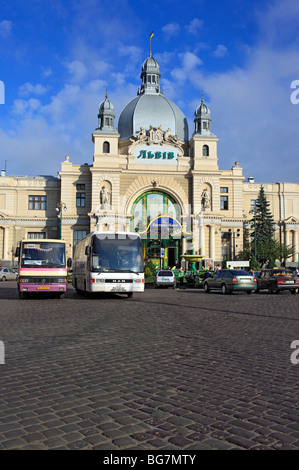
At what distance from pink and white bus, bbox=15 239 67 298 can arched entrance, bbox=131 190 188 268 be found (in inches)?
1327

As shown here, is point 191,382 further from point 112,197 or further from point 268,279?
point 112,197

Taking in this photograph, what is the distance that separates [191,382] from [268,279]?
68.9 ft

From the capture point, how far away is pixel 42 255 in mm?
19453

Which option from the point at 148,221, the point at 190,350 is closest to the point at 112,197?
the point at 148,221

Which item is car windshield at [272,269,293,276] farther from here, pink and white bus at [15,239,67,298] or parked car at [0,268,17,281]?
parked car at [0,268,17,281]

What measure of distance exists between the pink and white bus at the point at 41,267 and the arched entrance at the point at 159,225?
33706mm

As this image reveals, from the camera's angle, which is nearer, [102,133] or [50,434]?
[50,434]

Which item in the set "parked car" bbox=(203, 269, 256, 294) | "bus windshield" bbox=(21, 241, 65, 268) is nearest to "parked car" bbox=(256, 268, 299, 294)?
"parked car" bbox=(203, 269, 256, 294)

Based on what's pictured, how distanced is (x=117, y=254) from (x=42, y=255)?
3.42 m

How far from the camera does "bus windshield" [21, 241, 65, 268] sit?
19281 mm

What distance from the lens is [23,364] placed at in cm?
665

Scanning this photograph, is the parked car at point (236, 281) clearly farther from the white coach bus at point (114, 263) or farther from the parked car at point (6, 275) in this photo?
the parked car at point (6, 275)

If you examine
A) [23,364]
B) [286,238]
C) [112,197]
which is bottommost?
[23,364]

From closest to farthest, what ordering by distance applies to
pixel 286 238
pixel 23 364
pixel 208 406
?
1. pixel 208 406
2. pixel 23 364
3. pixel 286 238
